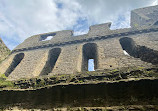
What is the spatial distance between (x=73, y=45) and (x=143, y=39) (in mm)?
4951

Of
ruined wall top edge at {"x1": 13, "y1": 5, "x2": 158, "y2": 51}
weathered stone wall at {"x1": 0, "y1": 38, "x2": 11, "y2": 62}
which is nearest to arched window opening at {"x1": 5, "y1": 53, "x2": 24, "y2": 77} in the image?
weathered stone wall at {"x1": 0, "y1": 38, "x2": 11, "y2": 62}

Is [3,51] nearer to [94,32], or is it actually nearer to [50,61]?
[50,61]

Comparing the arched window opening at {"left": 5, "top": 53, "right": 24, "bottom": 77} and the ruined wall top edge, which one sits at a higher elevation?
the ruined wall top edge

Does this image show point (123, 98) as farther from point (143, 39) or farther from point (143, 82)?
point (143, 39)

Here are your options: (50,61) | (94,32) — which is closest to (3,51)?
(50,61)

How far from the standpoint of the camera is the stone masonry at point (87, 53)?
5.89m

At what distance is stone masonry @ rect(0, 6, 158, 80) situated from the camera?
19.3 feet

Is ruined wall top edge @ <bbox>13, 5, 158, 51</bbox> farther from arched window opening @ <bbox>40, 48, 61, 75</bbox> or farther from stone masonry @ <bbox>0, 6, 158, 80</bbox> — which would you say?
arched window opening @ <bbox>40, 48, 61, 75</bbox>

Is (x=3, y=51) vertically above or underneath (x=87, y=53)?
above

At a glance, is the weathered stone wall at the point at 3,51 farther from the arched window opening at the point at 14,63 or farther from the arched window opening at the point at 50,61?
the arched window opening at the point at 50,61

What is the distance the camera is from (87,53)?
9078 mm

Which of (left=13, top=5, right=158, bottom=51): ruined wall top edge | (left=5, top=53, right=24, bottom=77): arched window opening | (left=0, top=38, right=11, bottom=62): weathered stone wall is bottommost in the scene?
(left=5, top=53, right=24, bottom=77): arched window opening

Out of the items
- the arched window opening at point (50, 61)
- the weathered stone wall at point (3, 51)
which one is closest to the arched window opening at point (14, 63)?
the weathered stone wall at point (3, 51)

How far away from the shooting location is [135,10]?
640 inches
